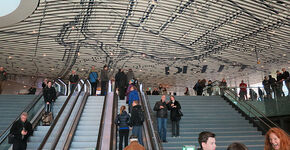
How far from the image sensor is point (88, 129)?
7.72m

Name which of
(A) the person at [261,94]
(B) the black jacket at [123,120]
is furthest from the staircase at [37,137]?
(A) the person at [261,94]

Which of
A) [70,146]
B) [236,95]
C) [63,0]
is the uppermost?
[63,0]

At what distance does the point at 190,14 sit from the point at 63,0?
7.18 m

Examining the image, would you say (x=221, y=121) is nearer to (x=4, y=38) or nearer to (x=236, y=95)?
(x=236, y=95)

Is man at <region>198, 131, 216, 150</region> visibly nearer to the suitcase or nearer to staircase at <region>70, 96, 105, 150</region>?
staircase at <region>70, 96, 105, 150</region>

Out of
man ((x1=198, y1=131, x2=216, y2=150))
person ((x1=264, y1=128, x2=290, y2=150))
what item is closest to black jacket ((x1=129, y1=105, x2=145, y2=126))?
man ((x1=198, y1=131, x2=216, y2=150))

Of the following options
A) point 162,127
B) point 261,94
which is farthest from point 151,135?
point 261,94

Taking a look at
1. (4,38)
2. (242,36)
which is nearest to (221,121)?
(242,36)

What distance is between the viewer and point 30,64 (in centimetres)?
2677

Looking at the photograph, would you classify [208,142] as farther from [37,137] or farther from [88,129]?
[37,137]

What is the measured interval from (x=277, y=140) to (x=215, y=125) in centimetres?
614

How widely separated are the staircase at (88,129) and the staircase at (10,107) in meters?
2.39

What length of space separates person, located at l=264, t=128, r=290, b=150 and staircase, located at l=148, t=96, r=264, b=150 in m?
4.37

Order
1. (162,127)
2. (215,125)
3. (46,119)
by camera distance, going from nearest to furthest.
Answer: (162,127) < (46,119) < (215,125)
